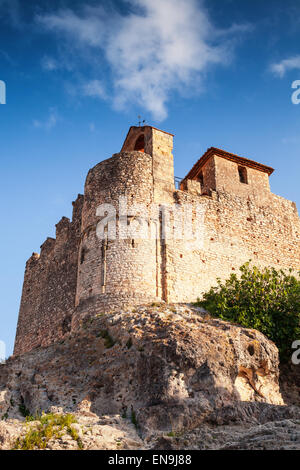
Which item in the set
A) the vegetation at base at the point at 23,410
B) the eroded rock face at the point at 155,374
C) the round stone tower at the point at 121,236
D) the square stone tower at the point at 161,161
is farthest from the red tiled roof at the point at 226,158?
the vegetation at base at the point at 23,410

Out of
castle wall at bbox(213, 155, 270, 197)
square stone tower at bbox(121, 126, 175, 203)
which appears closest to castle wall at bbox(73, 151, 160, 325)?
square stone tower at bbox(121, 126, 175, 203)

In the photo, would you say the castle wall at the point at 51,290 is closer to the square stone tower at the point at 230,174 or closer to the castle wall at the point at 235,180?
the square stone tower at the point at 230,174

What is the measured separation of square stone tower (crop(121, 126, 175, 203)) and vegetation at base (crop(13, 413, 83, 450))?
8.65 meters

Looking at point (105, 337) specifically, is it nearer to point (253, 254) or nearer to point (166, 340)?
point (166, 340)

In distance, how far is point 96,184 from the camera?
16562 millimetres

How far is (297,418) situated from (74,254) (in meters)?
11.4

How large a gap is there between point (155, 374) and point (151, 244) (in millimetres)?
5460

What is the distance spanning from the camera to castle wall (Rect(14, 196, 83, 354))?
18323 millimetres

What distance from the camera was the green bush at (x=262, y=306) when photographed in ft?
45.5

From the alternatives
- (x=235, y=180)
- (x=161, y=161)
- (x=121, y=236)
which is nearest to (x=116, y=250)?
(x=121, y=236)

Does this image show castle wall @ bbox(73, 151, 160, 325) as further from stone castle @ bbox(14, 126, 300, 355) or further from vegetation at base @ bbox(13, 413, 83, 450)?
vegetation at base @ bbox(13, 413, 83, 450)

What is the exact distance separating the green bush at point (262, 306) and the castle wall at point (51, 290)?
5896 millimetres

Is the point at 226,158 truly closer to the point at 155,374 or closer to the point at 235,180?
the point at 235,180

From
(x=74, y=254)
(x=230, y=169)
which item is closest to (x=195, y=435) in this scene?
(x=74, y=254)
